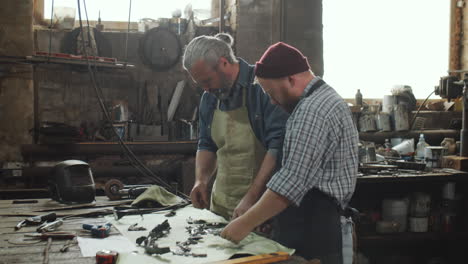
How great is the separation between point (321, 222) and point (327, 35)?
15.9 ft

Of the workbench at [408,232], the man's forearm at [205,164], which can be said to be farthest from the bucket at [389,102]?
the man's forearm at [205,164]

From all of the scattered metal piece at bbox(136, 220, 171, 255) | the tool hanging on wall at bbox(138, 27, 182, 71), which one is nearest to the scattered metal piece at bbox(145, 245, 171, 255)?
the scattered metal piece at bbox(136, 220, 171, 255)

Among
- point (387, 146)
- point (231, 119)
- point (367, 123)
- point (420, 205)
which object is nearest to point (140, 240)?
point (231, 119)

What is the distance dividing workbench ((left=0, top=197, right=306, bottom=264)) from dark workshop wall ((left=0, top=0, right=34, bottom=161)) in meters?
2.60

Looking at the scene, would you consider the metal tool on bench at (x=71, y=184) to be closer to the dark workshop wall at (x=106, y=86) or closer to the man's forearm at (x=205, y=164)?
the man's forearm at (x=205, y=164)

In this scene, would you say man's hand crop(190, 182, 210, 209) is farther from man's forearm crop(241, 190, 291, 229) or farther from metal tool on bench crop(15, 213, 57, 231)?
man's forearm crop(241, 190, 291, 229)

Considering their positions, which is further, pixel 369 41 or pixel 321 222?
pixel 369 41

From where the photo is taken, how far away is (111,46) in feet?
19.8

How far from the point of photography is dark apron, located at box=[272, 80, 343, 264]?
6.13 feet

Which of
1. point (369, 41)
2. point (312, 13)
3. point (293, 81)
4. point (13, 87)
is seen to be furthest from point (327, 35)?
point (293, 81)

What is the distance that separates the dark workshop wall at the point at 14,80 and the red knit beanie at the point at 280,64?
4148 millimetres

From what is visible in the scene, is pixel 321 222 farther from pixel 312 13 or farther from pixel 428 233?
pixel 312 13

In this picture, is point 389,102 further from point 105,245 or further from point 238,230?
point 105,245

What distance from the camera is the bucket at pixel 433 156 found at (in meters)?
4.70
